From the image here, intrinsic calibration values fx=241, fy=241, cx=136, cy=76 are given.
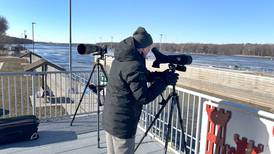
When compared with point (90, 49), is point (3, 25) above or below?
above

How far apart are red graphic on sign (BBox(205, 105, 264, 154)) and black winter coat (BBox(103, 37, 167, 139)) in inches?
26.9

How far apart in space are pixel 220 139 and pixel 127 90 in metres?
1.01

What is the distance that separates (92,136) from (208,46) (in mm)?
96307

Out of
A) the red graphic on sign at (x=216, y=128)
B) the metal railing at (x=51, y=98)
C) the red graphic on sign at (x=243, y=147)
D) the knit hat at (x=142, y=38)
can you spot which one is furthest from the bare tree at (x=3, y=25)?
the red graphic on sign at (x=243, y=147)

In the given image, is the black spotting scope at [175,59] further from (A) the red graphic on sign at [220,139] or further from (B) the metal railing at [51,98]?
(B) the metal railing at [51,98]

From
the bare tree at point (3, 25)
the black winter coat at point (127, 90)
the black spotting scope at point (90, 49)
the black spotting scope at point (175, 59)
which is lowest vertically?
the black winter coat at point (127, 90)

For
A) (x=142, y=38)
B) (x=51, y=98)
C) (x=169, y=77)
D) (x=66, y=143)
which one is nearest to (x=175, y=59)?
(x=169, y=77)

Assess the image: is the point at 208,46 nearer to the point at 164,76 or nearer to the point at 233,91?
the point at 233,91

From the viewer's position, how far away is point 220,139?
218 cm

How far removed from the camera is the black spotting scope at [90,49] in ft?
9.89

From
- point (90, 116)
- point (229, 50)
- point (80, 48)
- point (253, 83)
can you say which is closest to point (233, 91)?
point (253, 83)

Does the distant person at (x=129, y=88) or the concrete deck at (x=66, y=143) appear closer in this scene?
the distant person at (x=129, y=88)

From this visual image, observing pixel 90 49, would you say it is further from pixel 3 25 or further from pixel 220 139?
pixel 3 25

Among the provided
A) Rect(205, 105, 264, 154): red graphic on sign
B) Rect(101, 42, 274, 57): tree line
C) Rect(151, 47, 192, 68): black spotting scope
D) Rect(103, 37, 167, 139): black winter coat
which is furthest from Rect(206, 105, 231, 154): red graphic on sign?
Rect(101, 42, 274, 57): tree line
